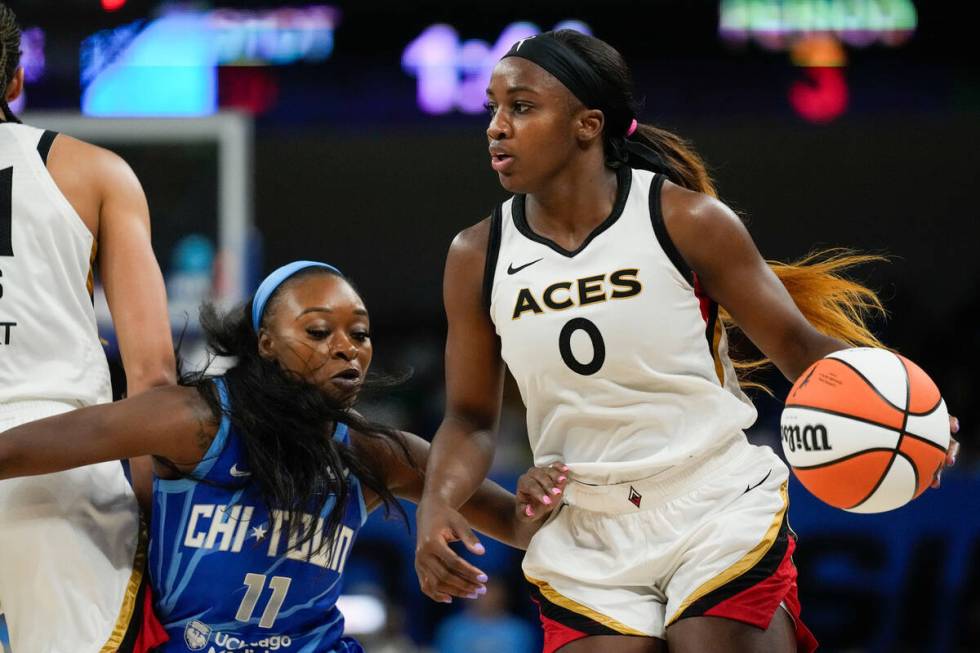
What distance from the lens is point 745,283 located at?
125 inches

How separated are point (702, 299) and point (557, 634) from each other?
0.86m

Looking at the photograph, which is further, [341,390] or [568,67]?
[341,390]

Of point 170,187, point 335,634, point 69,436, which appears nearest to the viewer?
point 69,436

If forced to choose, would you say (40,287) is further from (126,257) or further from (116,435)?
(116,435)

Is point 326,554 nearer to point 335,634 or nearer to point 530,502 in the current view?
point 335,634

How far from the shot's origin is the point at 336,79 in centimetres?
900

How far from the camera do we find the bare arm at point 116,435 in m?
2.99

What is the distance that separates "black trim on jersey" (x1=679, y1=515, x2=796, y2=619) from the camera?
121 inches

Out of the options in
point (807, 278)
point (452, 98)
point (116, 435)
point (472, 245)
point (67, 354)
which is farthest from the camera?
point (452, 98)

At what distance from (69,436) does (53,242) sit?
47 centimetres

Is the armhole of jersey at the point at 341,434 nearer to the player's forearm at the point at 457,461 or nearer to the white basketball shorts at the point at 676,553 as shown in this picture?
the player's forearm at the point at 457,461

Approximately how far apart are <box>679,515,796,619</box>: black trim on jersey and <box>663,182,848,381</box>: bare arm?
0.42 m

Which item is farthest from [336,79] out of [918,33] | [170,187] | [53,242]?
[53,242]

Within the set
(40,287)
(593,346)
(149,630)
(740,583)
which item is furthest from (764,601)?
(40,287)
